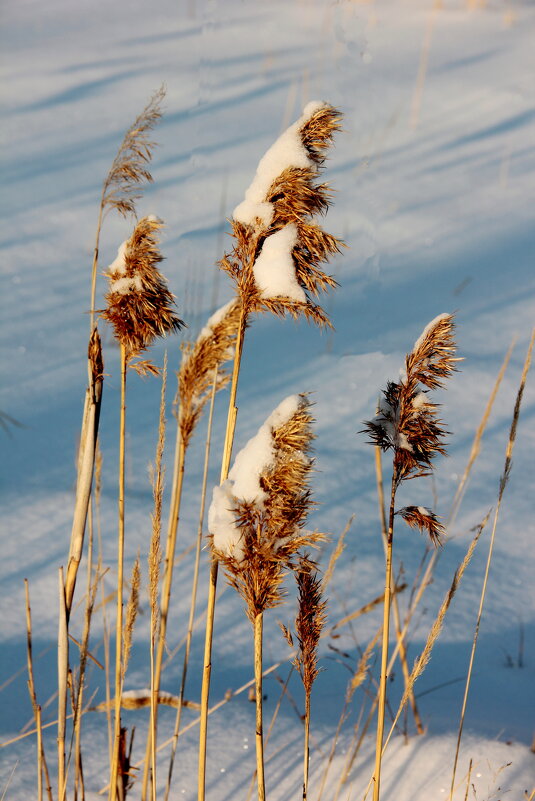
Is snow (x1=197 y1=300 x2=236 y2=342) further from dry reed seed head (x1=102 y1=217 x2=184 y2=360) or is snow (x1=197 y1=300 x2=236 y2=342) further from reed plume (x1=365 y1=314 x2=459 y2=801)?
reed plume (x1=365 y1=314 x2=459 y2=801)

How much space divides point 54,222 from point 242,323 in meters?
4.13

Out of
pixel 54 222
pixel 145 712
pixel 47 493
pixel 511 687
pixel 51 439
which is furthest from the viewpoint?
pixel 54 222

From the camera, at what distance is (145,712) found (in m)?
1.92

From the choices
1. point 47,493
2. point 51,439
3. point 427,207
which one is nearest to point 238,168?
point 427,207

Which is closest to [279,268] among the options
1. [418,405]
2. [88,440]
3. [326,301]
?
[418,405]

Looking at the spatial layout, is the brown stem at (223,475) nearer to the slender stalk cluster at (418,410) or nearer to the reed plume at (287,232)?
the reed plume at (287,232)

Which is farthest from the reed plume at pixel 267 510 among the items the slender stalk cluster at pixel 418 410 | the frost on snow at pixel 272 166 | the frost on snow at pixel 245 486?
the frost on snow at pixel 272 166

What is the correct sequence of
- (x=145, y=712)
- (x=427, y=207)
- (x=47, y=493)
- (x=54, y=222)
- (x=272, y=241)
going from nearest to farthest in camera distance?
1. (x=272, y=241)
2. (x=145, y=712)
3. (x=47, y=493)
4. (x=54, y=222)
5. (x=427, y=207)

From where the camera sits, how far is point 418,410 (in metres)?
0.99

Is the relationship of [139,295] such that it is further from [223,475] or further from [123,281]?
[223,475]

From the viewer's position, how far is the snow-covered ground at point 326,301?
6.28 feet

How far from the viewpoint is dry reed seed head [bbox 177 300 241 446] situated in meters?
0.96

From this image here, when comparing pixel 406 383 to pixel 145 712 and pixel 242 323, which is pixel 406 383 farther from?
pixel 145 712

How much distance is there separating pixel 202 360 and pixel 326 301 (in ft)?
10.9
